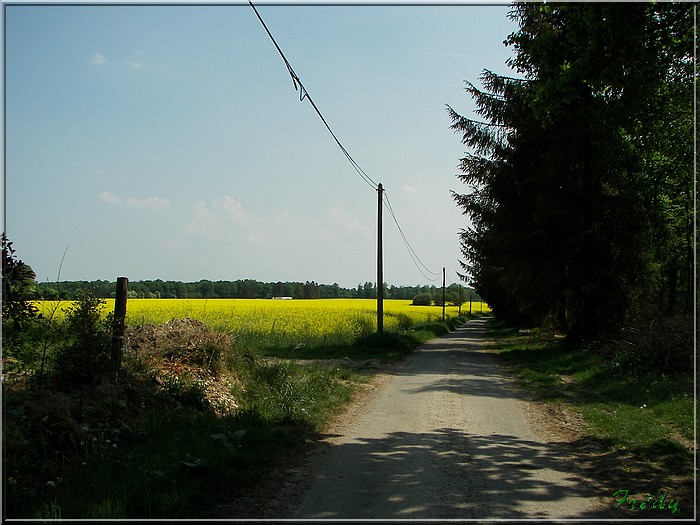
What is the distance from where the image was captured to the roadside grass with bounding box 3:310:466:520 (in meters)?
4.91

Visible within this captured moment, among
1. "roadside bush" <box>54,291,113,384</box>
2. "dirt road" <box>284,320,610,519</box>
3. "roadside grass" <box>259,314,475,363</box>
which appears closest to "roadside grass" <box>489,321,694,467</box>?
"dirt road" <box>284,320,610,519</box>

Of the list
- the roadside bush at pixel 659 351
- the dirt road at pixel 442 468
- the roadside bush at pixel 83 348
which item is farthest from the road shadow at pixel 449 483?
the roadside bush at pixel 659 351

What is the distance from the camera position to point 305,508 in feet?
16.7

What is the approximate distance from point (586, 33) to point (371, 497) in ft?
28.1

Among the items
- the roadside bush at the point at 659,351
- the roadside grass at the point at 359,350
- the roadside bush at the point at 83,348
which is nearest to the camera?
the roadside bush at the point at 83,348

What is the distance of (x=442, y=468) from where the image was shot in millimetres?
6344

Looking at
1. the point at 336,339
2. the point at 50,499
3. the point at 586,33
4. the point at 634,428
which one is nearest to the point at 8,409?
the point at 50,499

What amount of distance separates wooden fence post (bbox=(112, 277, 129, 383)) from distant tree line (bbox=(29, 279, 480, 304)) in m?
0.32

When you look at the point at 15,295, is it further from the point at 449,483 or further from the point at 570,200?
the point at 570,200

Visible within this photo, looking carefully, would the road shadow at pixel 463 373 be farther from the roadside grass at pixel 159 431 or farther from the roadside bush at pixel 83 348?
the roadside bush at pixel 83 348

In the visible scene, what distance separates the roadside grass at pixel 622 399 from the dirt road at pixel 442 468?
109 centimetres

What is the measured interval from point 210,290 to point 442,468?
35810 mm

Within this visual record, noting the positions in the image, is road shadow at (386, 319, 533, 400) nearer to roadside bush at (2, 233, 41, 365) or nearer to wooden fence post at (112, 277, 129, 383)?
wooden fence post at (112, 277, 129, 383)

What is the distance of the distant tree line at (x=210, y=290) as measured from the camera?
25.1 feet
